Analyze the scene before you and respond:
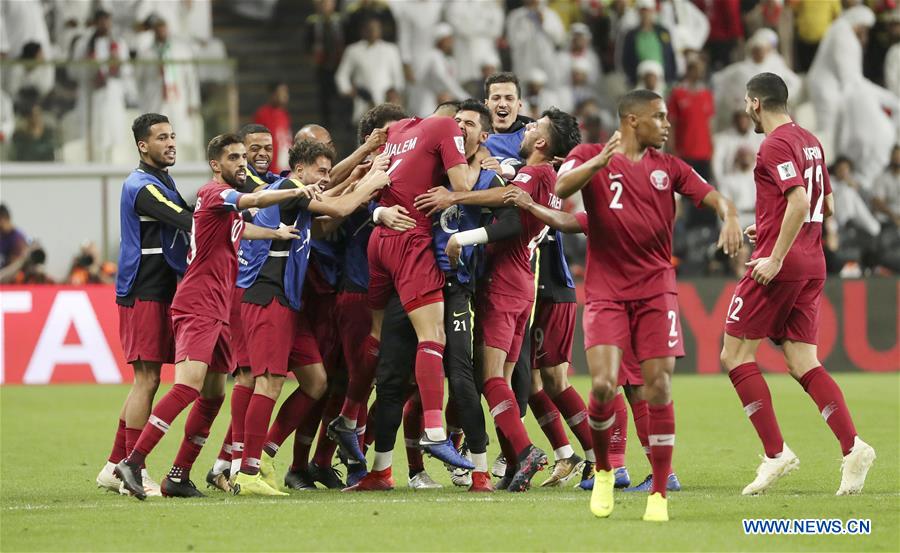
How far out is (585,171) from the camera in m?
7.46

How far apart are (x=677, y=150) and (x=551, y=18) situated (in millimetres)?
3312

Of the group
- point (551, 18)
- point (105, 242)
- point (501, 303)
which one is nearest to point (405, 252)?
point (501, 303)

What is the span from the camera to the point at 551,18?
2330cm

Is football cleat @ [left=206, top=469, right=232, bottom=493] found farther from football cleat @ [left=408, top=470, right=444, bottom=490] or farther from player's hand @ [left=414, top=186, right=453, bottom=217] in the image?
player's hand @ [left=414, top=186, right=453, bottom=217]

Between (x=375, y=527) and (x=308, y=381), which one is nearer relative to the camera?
(x=375, y=527)

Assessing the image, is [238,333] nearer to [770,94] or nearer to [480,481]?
[480,481]

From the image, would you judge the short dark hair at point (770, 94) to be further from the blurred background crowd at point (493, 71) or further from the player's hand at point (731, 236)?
the blurred background crowd at point (493, 71)

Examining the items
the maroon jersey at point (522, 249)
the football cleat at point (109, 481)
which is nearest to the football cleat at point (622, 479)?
the maroon jersey at point (522, 249)

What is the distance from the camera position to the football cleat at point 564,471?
9555 millimetres

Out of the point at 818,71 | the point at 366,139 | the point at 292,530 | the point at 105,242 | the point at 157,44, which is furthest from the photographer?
the point at 818,71

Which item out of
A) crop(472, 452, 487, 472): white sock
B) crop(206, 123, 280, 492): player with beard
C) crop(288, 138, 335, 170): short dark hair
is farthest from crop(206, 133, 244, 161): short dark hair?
crop(472, 452, 487, 472): white sock

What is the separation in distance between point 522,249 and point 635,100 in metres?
1.80

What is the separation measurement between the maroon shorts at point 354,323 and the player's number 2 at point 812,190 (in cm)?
292

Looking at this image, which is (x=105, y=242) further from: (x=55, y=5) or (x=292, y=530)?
(x=292, y=530)
